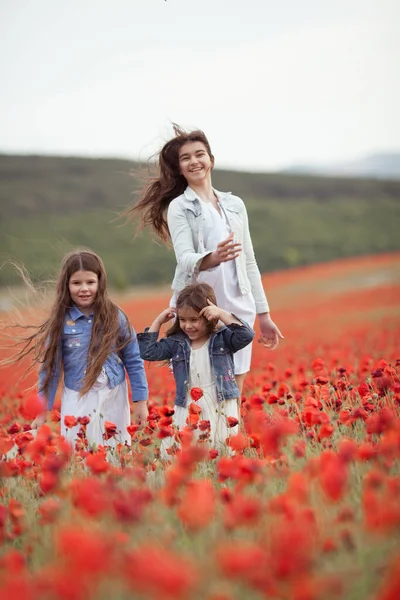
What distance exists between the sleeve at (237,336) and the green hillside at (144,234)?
23.5 metres

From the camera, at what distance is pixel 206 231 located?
454 cm

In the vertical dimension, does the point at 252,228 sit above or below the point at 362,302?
above

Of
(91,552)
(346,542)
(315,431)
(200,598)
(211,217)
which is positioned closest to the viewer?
(91,552)

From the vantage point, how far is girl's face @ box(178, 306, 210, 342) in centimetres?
Answer: 417

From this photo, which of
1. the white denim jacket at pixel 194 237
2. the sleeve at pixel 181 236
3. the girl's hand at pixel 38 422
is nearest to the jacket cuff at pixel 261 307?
the white denim jacket at pixel 194 237

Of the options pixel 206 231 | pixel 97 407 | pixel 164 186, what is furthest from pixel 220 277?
pixel 97 407

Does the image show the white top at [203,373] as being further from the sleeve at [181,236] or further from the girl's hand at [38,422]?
the girl's hand at [38,422]

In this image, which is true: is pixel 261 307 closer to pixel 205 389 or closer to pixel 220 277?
pixel 220 277

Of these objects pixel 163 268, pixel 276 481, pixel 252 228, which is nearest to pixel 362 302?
pixel 276 481

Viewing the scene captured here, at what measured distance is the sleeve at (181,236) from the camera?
14.3 feet

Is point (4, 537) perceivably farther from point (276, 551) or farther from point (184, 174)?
point (184, 174)

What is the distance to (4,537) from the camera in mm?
2520

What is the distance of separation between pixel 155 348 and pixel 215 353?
0.35m

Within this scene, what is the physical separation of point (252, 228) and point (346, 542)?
35.1m
